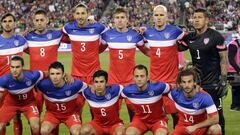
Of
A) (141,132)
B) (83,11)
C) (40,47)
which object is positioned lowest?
(141,132)

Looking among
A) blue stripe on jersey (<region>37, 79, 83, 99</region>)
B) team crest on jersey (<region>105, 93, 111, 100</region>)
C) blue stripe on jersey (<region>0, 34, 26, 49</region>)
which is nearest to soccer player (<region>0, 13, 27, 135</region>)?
blue stripe on jersey (<region>0, 34, 26, 49</region>)

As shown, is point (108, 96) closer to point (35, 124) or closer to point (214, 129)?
point (35, 124)

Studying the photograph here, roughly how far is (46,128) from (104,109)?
0.89 m

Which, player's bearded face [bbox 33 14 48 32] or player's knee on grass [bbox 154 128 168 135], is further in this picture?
player's bearded face [bbox 33 14 48 32]

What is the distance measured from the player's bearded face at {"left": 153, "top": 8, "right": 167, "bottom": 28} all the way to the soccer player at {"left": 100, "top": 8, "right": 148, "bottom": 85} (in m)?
0.43

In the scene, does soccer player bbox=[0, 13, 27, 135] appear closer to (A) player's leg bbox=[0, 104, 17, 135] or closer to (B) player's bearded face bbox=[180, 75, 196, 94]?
(A) player's leg bbox=[0, 104, 17, 135]

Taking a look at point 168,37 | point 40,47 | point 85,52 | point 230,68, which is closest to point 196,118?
point 168,37

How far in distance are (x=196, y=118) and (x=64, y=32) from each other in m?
2.79

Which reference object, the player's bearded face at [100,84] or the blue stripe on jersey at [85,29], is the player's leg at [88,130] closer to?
the player's bearded face at [100,84]

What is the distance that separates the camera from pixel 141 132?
7.80 m

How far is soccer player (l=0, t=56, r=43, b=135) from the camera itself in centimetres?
793

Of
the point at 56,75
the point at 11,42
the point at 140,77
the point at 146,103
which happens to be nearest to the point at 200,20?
the point at 140,77

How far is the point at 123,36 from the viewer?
867cm

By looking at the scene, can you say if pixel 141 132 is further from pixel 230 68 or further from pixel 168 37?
pixel 230 68
